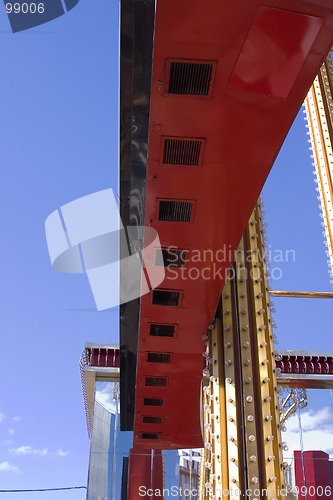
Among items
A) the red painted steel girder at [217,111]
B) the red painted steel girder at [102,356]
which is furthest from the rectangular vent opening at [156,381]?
the red painted steel girder at [102,356]

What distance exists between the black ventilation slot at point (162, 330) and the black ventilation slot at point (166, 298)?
1.62 feet

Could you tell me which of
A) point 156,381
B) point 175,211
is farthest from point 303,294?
point 175,211

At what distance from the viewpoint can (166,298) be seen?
569cm

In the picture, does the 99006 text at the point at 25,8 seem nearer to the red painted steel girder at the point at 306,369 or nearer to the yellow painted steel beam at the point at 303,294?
the yellow painted steel beam at the point at 303,294

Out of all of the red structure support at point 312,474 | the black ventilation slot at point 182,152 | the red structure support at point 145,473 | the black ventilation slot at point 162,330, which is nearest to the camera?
the black ventilation slot at point 182,152

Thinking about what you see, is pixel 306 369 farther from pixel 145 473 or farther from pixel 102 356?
pixel 102 356

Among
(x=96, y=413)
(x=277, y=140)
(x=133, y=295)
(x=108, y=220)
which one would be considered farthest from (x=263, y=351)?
(x=96, y=413)

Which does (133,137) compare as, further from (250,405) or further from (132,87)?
(250,405)

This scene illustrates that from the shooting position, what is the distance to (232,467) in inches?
190

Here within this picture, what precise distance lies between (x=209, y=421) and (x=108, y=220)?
2183mm

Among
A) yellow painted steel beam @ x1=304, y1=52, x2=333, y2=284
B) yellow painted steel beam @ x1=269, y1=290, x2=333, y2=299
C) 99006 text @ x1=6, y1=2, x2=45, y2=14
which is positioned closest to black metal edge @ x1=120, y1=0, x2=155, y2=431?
99006 text @ x1=6, y1=2, x2=45, y2=14

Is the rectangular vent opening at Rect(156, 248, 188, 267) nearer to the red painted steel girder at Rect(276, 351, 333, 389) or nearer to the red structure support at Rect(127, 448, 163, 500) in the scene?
the red structure support at Rect(127, 448, 163, 500)

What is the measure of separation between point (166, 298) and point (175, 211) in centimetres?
143

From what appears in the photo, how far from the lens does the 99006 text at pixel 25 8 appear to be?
5.45 meters
